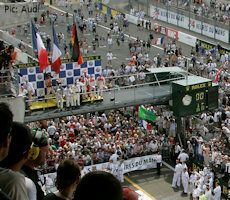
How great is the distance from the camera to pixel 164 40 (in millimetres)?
47562

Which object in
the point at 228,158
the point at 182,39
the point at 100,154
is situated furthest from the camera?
the point at 182,39

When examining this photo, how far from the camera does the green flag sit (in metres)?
26.2

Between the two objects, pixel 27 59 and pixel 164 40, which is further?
pixel 164 40

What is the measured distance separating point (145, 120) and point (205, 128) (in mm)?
3304

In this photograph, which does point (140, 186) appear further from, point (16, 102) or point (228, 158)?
point (16, 102)

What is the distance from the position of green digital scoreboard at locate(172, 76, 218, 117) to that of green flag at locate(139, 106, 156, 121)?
6.17ft

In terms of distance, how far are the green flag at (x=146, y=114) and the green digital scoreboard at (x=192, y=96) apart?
188cm

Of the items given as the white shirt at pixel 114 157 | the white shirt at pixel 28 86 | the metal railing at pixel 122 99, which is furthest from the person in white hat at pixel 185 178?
the white shirt at pixel 28 86

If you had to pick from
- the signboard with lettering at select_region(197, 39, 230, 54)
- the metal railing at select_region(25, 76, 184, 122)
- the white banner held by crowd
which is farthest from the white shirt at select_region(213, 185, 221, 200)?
the signboard with lettering at select_region(197, 39, 230, 54)

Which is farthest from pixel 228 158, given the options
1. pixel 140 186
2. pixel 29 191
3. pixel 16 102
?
pixel 29 191

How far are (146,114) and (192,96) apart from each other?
3345 mm

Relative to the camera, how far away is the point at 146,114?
2666 cm

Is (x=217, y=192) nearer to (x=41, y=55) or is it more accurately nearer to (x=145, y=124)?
(x=145, y=124)

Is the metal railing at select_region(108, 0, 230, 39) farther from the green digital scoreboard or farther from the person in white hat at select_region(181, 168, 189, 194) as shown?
the person in white hat at select_region(181, 168, 189, 194)
